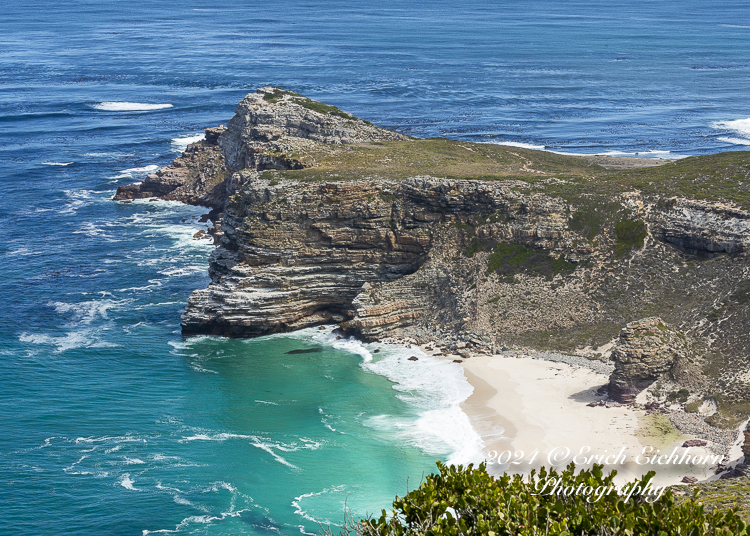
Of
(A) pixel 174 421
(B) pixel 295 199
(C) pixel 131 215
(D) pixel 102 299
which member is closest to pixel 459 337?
(B) pixel 295 199

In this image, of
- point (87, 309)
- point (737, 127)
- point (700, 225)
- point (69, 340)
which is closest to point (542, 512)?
point (700, 225)

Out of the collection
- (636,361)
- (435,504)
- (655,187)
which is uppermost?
(655,187)

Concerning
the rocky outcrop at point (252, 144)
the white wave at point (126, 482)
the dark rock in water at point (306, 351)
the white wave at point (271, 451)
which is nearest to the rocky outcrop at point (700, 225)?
the dark rock in water at point (306, 351)

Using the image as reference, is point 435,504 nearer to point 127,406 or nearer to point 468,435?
point 468,435

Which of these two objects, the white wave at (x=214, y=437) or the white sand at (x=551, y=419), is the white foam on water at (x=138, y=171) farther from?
the white sand at (x=551, y=419)

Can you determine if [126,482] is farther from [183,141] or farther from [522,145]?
[183,141]

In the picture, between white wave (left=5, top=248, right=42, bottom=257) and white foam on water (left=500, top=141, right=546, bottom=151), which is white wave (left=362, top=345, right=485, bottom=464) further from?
white foam on water (left=500, top=141, right=546, bottom=151)

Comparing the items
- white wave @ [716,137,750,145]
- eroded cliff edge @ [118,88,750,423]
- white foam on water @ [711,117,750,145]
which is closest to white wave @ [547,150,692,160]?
white wave @ [716,137,750,145]
